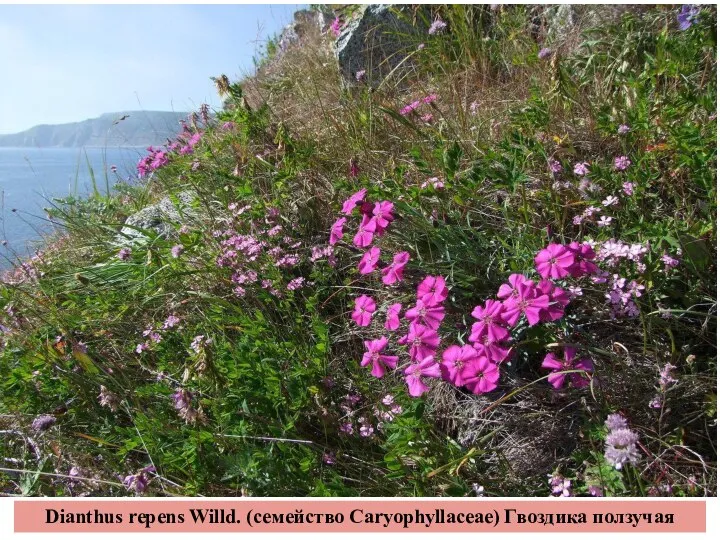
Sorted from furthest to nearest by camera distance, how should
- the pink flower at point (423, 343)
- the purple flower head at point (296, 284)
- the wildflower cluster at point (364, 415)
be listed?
1. the purple flower head at point (296, 284)
2. the wildflower cluster at point (364, 415)
3. the pink flower at point (423, 343)

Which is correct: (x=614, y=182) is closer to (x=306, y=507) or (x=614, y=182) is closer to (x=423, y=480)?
(x=423, y=480)

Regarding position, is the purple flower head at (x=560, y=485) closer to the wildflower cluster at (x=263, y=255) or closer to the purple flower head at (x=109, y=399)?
the wildflower cluster at (x=263, y=255)

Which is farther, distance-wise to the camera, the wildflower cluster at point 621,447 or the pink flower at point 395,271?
the pink flower at point 395,271

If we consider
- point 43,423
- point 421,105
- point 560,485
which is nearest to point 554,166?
point 421,105

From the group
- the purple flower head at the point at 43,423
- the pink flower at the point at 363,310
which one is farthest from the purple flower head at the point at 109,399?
the pink flower at the point at 363,310

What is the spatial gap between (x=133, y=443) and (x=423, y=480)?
0.96m

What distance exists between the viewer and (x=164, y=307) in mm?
2615

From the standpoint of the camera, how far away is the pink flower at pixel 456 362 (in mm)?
1517

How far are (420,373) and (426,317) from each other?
18cm

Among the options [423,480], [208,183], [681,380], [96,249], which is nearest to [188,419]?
[423,480]

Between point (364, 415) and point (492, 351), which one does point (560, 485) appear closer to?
point (492, 351)

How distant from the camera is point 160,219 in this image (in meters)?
3.60

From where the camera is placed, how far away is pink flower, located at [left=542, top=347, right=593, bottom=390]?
157cm

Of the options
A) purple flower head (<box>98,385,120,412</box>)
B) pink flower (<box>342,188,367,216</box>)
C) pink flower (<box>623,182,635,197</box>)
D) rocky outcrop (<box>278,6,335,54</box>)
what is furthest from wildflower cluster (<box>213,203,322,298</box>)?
rocky outcrop (<box>278,6,335,54</box>)
